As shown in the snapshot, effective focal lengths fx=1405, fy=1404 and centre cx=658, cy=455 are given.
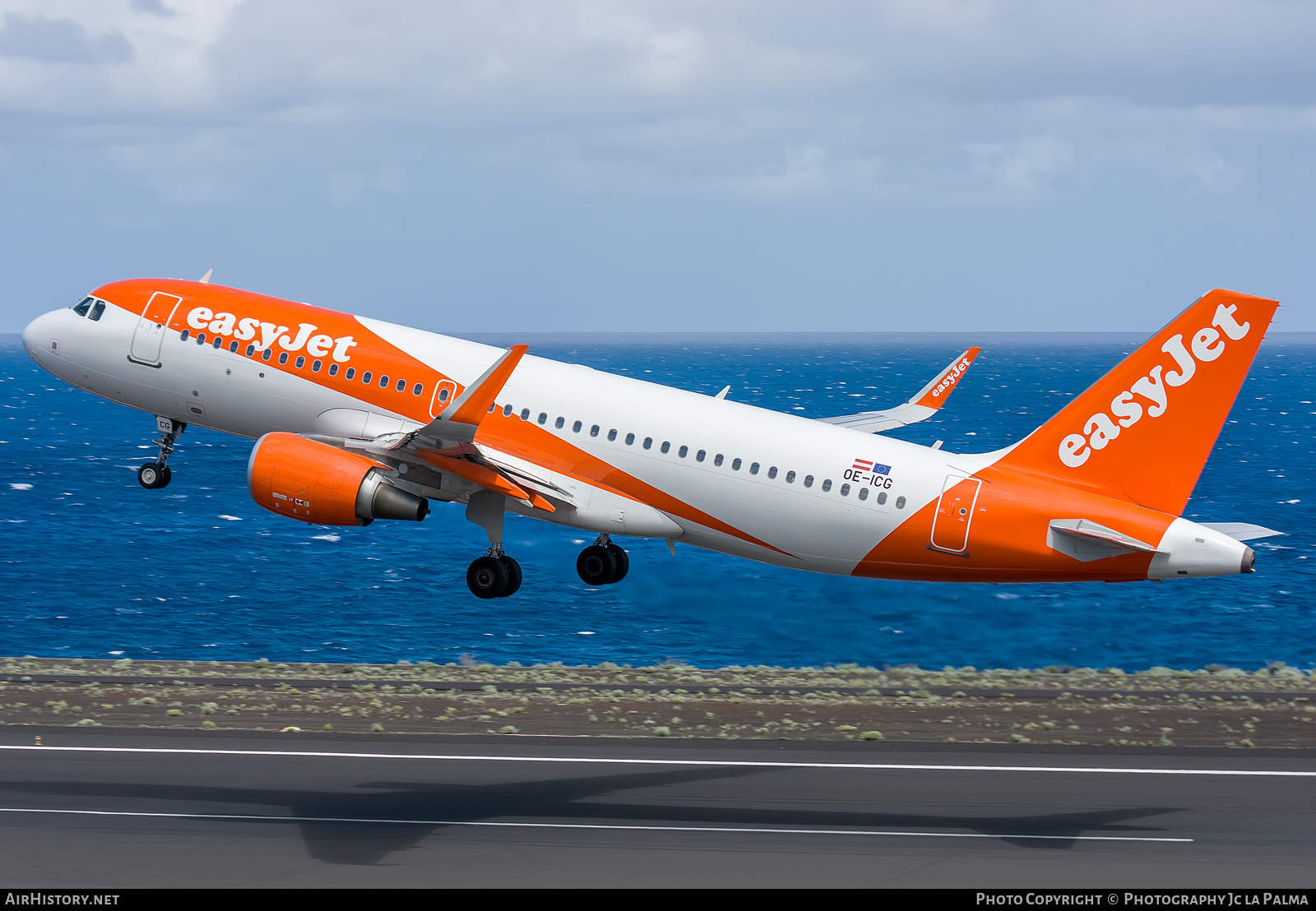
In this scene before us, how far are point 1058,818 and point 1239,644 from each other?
5253 cm

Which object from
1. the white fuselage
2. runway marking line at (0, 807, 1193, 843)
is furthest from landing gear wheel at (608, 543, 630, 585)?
runway marking line at (0, 807, 1193, 843)

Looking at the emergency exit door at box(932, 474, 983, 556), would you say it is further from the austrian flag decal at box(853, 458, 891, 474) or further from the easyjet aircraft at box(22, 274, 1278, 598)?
the austrian flag decal at box(853, 458, 891, 474)

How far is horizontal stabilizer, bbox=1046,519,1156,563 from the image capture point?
32.3 meters

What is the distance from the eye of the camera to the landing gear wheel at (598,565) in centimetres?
3847

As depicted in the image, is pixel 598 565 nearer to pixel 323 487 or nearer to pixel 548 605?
pixel 323 487

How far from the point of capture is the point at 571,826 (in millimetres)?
24484

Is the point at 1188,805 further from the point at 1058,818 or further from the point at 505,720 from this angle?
the point at 505,720

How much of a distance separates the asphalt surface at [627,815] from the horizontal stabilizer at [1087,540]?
4.71m

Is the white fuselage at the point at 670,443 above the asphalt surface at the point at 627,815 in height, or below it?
above

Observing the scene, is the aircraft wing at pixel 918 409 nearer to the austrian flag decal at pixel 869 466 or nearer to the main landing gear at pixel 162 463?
the austrian flag decal at pixel 869 466

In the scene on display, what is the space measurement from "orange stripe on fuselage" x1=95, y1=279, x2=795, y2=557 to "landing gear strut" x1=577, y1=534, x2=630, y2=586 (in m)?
3.23

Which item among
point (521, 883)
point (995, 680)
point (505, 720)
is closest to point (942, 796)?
point (521, 883)

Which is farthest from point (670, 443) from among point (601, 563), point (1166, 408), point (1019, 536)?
point (1166, 408)

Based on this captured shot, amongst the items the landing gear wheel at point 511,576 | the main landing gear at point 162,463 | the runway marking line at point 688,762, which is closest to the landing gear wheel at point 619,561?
the landing gear wheel at point 511,576
